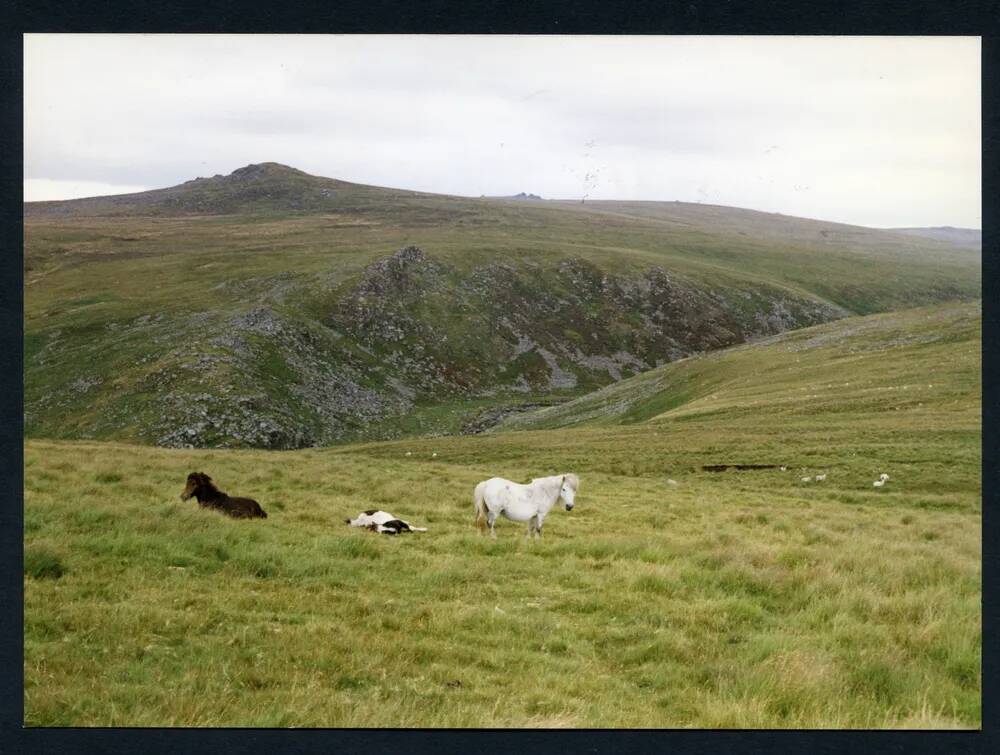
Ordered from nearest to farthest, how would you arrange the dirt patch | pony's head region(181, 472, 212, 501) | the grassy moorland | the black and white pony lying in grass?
the grassy moorland < the black and white pony lying in grass < pony's head region(181, 472, 212, 501) < the dirt patch

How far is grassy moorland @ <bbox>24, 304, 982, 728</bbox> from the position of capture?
718 cm

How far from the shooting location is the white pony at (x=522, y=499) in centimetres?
1476

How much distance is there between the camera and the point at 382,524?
14.6 meters

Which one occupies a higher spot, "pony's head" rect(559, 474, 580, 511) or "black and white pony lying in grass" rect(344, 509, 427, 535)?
"pony's head" rect(559, 474, 580, 511)

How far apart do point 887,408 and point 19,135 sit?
4337 centimetres

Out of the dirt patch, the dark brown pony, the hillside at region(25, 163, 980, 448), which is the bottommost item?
the dirt patch

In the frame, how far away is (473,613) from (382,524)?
5604 millimetres

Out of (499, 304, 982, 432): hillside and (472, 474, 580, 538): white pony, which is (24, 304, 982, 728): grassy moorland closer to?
(472, 474, 580, 538): white pony

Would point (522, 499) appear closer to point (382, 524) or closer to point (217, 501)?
point (382, 524)

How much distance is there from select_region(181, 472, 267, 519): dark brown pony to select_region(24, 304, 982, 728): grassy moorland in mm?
470

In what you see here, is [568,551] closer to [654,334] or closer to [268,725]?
[268,725]

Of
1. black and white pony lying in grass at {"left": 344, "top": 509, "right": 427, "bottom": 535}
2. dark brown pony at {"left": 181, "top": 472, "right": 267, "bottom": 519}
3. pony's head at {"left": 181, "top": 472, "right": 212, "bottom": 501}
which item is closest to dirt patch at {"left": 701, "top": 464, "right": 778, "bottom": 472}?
black and white pony lying in grass at {"left": 344, "top": 509, "right": 427, "bottom": 535}

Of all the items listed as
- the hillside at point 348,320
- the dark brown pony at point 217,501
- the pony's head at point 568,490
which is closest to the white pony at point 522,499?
the pony's head at point 568,490

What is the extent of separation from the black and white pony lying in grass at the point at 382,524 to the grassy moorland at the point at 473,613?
0.40m
